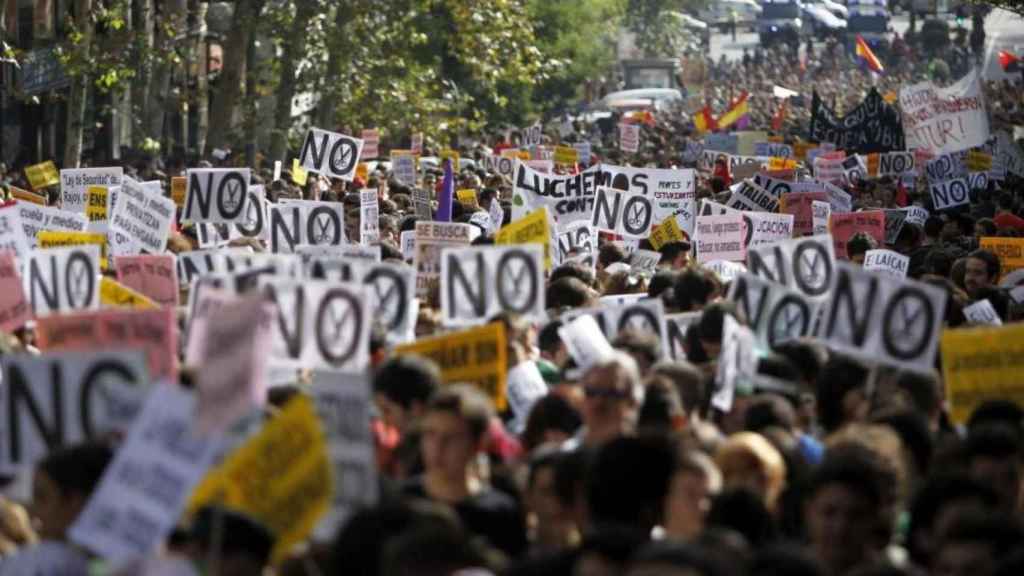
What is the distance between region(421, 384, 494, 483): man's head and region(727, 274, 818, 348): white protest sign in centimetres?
398

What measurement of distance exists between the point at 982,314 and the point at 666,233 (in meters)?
6.05

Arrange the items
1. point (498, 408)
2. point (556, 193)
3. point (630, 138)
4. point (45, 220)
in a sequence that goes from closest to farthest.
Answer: point (498, 408), point (45, 220), point (556, 193), point (630, 138)

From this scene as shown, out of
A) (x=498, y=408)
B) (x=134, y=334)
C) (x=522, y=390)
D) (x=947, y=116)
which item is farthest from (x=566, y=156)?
(x=134, y=334)

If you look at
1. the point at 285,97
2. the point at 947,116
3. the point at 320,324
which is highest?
the point at 947,116

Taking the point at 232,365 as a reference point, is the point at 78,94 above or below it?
above

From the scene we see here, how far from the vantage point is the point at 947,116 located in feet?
89.8

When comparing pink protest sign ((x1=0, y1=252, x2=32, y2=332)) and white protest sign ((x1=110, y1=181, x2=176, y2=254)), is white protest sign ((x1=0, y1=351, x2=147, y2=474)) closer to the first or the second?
pink protest sign ((x1=0, y1=252, x2=32, y2=332))

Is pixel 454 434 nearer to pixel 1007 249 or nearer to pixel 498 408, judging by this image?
pixel 498 408

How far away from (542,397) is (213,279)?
2.36 m

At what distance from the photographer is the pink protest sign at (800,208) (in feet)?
72.2

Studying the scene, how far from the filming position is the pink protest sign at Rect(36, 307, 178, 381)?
9.51 metres

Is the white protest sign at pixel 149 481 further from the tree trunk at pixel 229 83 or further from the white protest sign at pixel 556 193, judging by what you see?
the tree trunk at pixel 229 83

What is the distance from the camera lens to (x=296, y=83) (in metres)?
40.2

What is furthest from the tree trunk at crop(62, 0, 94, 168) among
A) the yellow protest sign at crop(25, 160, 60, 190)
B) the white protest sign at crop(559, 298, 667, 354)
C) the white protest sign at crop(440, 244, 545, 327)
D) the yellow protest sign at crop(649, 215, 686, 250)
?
the white protest sign at crop(559, 298, 667, 354)
